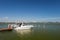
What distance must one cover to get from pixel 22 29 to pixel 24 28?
1179 millimetres

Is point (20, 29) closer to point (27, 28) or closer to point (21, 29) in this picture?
point (21, 29)

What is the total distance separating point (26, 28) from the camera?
44656 mm

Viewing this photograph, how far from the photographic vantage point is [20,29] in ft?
142

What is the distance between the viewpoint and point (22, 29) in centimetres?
4328

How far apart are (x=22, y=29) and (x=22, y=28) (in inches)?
18.1

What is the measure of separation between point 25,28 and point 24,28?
0.44m

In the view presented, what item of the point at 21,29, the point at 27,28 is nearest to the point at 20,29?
the point at 21,29

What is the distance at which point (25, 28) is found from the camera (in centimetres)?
4438

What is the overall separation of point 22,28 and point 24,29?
3.22ft

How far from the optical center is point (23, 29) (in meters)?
43.7

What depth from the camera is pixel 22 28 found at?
43562mm

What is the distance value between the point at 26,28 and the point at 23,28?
140cm

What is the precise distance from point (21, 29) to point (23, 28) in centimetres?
103

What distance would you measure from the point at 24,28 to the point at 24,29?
400 millimetres
